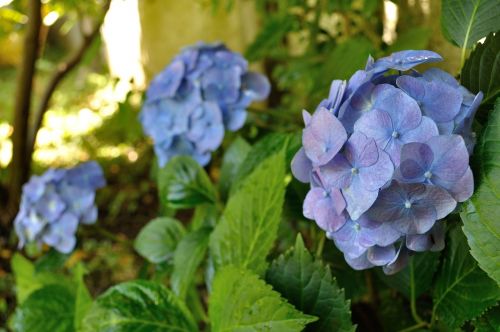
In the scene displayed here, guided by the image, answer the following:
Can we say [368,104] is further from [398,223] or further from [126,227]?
[126,227]

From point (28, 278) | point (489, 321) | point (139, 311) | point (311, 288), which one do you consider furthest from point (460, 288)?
point (28, 278)

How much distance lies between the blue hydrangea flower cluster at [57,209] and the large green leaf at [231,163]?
12.0 inches

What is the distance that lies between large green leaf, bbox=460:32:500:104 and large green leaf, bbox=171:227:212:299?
508mm

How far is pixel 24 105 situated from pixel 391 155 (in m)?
1.37

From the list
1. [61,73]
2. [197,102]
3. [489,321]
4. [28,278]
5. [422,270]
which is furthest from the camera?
[61,73]

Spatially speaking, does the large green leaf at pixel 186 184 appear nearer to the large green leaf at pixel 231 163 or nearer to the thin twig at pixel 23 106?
the large green leaf at pixel 231 163

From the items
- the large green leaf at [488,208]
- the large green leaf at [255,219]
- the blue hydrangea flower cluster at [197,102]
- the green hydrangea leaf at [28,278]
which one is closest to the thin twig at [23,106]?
the green hydrangea leaf at [28,278]

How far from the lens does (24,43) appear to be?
1581 millimetres

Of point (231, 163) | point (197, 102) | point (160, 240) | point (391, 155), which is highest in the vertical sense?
point (391, 155)

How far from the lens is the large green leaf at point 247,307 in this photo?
0.64 metres

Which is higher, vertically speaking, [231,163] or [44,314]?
[231,163]

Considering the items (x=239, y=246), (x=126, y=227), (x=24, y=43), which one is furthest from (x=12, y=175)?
(x=239, y=246)

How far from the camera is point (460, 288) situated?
712mm

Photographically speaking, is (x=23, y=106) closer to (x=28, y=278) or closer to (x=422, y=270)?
(x=28, y=278)
